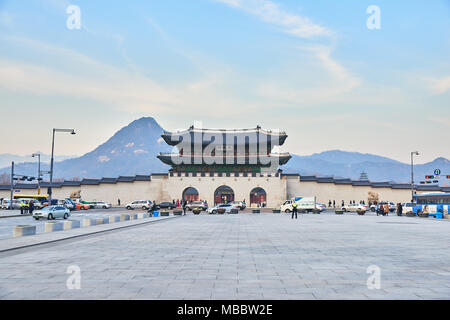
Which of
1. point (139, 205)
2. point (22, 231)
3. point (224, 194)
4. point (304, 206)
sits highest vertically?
point (224, 194)

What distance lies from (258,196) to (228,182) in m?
5.85

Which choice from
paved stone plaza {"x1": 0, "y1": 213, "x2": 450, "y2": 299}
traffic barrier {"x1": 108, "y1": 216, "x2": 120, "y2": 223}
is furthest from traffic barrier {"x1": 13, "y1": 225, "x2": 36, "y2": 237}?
traffic barrier {"x1": 108, "y1": 216, "x2": 120, "y2": 223}

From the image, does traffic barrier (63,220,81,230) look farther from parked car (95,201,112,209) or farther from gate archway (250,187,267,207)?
gate archway (250,187,267,207)

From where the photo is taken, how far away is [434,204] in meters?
44.1

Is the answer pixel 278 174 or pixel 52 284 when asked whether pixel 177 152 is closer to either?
pixel 278 174

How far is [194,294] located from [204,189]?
66043 millimetres

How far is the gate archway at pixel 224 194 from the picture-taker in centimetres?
7356

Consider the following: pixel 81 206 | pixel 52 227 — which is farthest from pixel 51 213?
pixel 81 206

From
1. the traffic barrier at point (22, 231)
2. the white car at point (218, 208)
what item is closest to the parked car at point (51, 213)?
the traffic barrier at point (22, 231)

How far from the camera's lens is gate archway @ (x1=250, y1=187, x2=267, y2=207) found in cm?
7362

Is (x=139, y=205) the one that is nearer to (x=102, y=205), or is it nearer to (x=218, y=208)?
(x=102, y=205)
